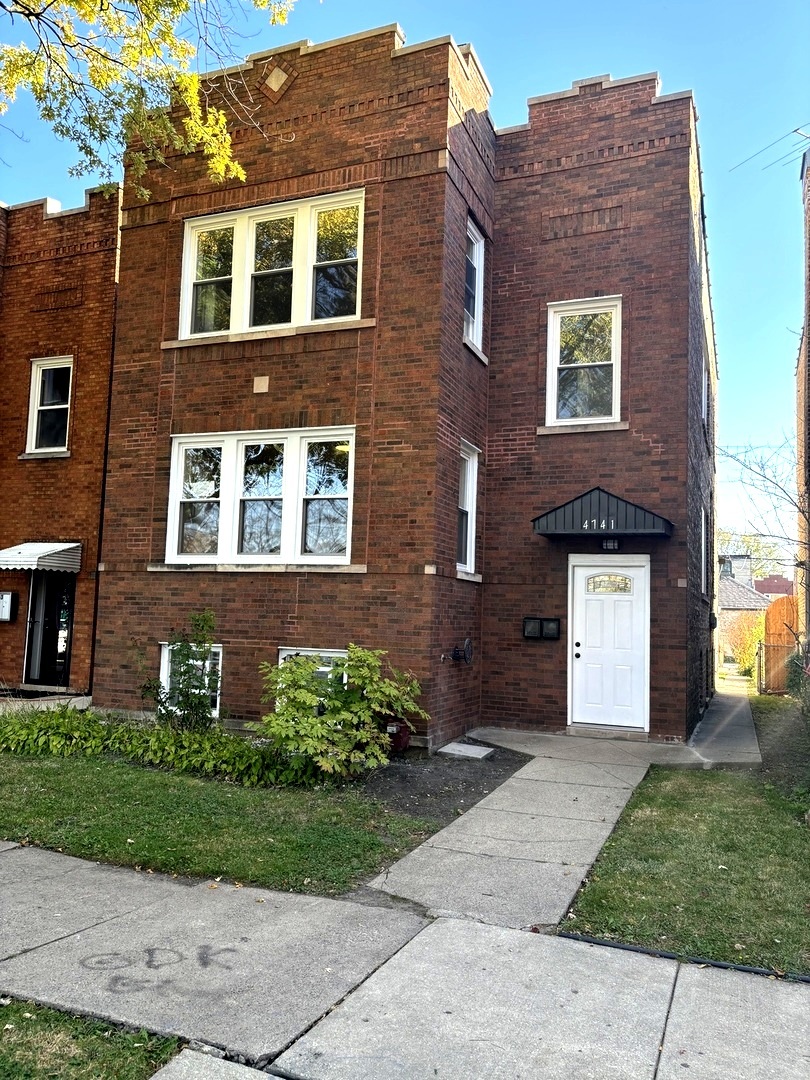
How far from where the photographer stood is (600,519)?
34.3ft

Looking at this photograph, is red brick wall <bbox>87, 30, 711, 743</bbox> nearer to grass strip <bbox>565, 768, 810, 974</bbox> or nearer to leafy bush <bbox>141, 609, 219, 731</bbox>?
leafy bush <bbox>141, 609, 219, 731</bbox>

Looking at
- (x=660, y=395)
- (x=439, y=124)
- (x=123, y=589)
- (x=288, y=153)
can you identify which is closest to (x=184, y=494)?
(x=123, y=589)

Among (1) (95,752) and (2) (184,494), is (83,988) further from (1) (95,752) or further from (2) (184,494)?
(2) (184,494)

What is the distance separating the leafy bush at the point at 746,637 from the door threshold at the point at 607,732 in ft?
42.4

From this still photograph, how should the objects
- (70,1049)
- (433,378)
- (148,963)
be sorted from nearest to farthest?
(70,1049) → (148,963) → (433,378)

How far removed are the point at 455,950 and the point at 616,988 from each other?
838 mm

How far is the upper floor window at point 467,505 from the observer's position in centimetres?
1108

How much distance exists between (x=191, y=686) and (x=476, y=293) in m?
6.46

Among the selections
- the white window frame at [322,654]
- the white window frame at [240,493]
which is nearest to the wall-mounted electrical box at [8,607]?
the white window frame at [240,493]

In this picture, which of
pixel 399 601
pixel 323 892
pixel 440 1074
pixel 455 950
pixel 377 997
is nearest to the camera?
pixel 440 1074

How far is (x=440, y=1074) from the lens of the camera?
10.3 feet

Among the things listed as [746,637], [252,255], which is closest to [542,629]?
[252,255]

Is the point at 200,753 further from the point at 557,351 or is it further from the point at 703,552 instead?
the point at 703,552

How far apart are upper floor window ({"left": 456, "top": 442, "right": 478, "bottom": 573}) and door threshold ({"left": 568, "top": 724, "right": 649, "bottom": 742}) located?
97.1 inches
